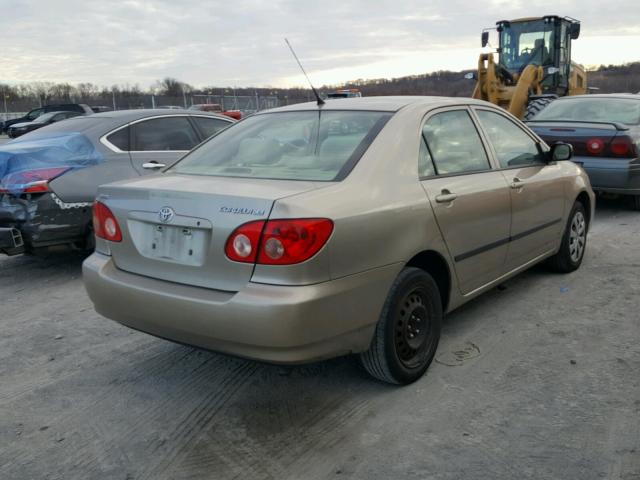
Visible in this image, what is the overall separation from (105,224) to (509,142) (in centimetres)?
293

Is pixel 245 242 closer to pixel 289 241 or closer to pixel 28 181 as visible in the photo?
pixel 289 241

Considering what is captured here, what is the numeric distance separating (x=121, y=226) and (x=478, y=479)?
7.02 feet

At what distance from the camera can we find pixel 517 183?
432 cm

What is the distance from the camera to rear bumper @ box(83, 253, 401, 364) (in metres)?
2.71

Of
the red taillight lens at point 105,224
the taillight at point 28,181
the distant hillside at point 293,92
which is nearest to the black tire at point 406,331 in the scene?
the red taillight lens at point 105,224

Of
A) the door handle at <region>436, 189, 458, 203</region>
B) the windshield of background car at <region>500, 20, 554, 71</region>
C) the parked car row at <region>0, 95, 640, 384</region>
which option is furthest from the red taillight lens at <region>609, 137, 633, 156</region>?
the windshield of background car at <region>500, 20, 554, 71</region>

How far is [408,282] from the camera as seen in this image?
326cm

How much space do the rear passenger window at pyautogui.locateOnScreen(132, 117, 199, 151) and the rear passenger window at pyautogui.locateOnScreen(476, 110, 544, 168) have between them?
3.45m

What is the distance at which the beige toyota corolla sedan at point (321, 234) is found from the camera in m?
2.76

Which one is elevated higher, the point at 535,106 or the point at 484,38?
the point at 484,38

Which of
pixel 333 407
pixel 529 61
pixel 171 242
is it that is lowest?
pixel 333 407

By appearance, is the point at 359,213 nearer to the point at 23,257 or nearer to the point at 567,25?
the point at 23,257

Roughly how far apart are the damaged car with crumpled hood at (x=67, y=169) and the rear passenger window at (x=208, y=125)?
19.8 inches

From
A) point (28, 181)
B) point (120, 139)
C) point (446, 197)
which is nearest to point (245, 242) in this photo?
point (446, 197)
